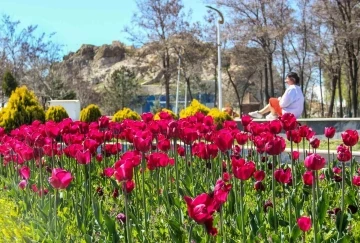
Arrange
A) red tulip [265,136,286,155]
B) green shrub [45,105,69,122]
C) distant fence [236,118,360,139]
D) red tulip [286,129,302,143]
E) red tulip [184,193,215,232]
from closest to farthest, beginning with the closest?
red tulip [184,193,215,232] < red tulip [265,136,286,155] < red tulip [286,129,302,143] < green shrub [45,105,69,122] < distant fence [236,118,360,139]

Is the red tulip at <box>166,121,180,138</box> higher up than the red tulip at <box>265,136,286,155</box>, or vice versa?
the red tulip at <box>166,121,180,138</box>

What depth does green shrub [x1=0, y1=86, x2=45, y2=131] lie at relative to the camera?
438 inches

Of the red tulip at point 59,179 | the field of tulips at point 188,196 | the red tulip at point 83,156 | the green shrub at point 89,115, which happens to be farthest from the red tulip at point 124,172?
the green shrub at point 89,115

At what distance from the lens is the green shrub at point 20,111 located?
11.1m

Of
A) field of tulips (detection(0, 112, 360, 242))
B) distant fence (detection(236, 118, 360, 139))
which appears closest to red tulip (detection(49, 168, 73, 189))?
field of tulips (detection(0, 112, 360, 242))

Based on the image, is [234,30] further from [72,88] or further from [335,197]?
[335,197]

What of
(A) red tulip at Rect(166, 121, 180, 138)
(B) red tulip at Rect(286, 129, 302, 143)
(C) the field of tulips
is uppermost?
(A) red tulip at Rect(166, 121, 180, 138)

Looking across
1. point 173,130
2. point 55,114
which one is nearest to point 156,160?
point 173,130

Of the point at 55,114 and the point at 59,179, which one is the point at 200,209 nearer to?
the point at 59,179

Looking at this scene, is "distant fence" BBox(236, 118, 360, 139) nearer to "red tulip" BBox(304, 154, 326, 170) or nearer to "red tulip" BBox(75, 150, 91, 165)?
"red tulip" BBox(75, 150, 91, 165)

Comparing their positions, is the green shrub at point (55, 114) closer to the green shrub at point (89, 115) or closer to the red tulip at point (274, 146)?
the green shrub at point (89, 115)

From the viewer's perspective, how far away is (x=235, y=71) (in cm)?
4906

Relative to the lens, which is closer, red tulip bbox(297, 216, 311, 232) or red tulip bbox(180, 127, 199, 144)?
red tulip bbox(297, 216, 311, 232)

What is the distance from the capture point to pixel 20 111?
11.4 m
